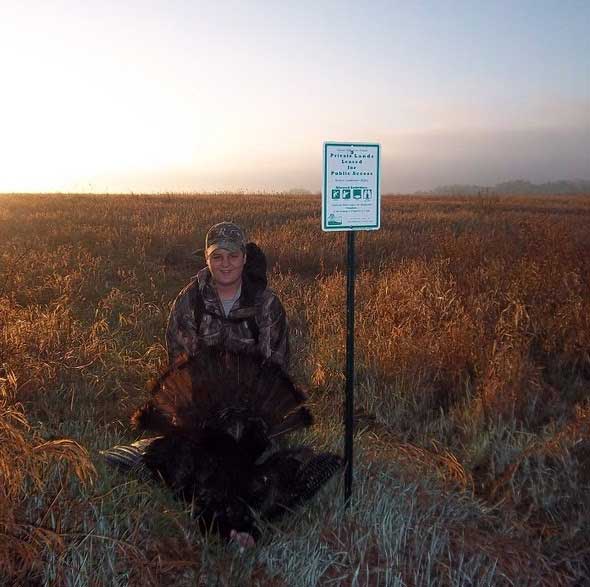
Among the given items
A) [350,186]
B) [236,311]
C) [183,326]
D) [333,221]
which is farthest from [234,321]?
[350,186]

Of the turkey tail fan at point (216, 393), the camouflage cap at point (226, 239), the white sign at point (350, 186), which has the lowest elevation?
the turkey tail fan at point (216, 393)

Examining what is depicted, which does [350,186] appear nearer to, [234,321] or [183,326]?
[234,321]

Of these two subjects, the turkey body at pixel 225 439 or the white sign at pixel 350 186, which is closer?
the turkey body at pixel 225 439

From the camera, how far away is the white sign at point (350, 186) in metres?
3.14

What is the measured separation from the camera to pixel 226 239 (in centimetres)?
380

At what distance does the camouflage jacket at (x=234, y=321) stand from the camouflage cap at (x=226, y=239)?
18 cm

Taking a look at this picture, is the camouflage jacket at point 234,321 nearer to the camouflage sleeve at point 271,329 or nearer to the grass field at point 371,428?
the camouflage sleeve at point 271,329

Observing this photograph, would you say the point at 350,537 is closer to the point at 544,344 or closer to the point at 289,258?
the point at 544,344

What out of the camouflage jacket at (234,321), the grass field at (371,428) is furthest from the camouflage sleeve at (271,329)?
the grass field at (371,428)

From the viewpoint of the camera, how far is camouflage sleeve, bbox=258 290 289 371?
3.92 metres

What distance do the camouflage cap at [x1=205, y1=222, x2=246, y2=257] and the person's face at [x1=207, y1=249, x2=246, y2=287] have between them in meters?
0.03

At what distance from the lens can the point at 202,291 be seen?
13.0ft

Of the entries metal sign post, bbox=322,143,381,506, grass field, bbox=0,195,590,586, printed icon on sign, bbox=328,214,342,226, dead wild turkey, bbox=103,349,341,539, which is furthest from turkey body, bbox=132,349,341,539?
printed icon on sign, bbox=328,214,342,226

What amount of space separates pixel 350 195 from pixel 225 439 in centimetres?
142
